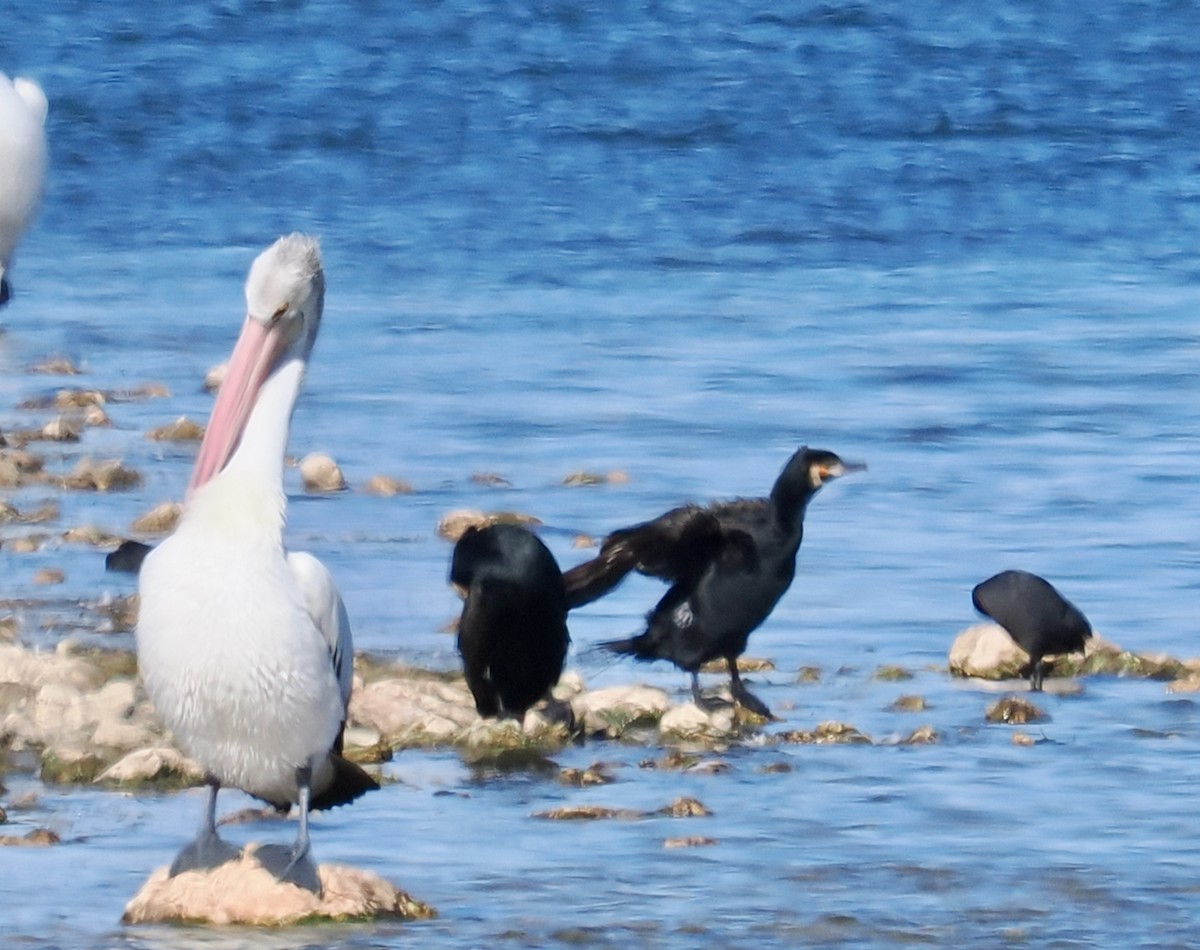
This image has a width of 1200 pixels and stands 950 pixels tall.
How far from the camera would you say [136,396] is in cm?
1172

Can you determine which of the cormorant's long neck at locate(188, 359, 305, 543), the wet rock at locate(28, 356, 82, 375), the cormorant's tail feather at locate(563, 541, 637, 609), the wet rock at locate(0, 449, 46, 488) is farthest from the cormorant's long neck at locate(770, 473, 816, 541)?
the wet rock at locate(28, 356, 82, 375)

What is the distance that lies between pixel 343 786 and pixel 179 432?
4.96 m

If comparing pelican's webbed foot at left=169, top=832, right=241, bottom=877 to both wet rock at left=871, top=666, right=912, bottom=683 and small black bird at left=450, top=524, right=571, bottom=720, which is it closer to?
small black bird at left=450, top=524, right=571, bottom=720

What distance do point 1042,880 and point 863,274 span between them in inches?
405

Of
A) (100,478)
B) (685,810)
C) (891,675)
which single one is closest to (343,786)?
(685,810)

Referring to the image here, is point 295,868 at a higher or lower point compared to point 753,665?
higher

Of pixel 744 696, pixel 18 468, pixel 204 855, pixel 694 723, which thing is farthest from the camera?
pixel 18 468

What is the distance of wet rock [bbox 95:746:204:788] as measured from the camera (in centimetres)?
655

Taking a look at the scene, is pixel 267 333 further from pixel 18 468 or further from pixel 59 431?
pixel 59 431

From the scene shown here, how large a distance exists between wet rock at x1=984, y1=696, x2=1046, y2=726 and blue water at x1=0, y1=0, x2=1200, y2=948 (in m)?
0.13

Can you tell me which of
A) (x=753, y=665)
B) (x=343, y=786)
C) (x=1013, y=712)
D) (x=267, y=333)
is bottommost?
(x=753, y=665)

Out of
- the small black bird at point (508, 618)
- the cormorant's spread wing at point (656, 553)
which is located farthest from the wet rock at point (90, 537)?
the cormorant's spread wing at point (656, 553)

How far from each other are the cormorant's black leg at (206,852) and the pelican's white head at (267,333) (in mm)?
693

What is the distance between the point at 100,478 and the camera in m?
9.89
